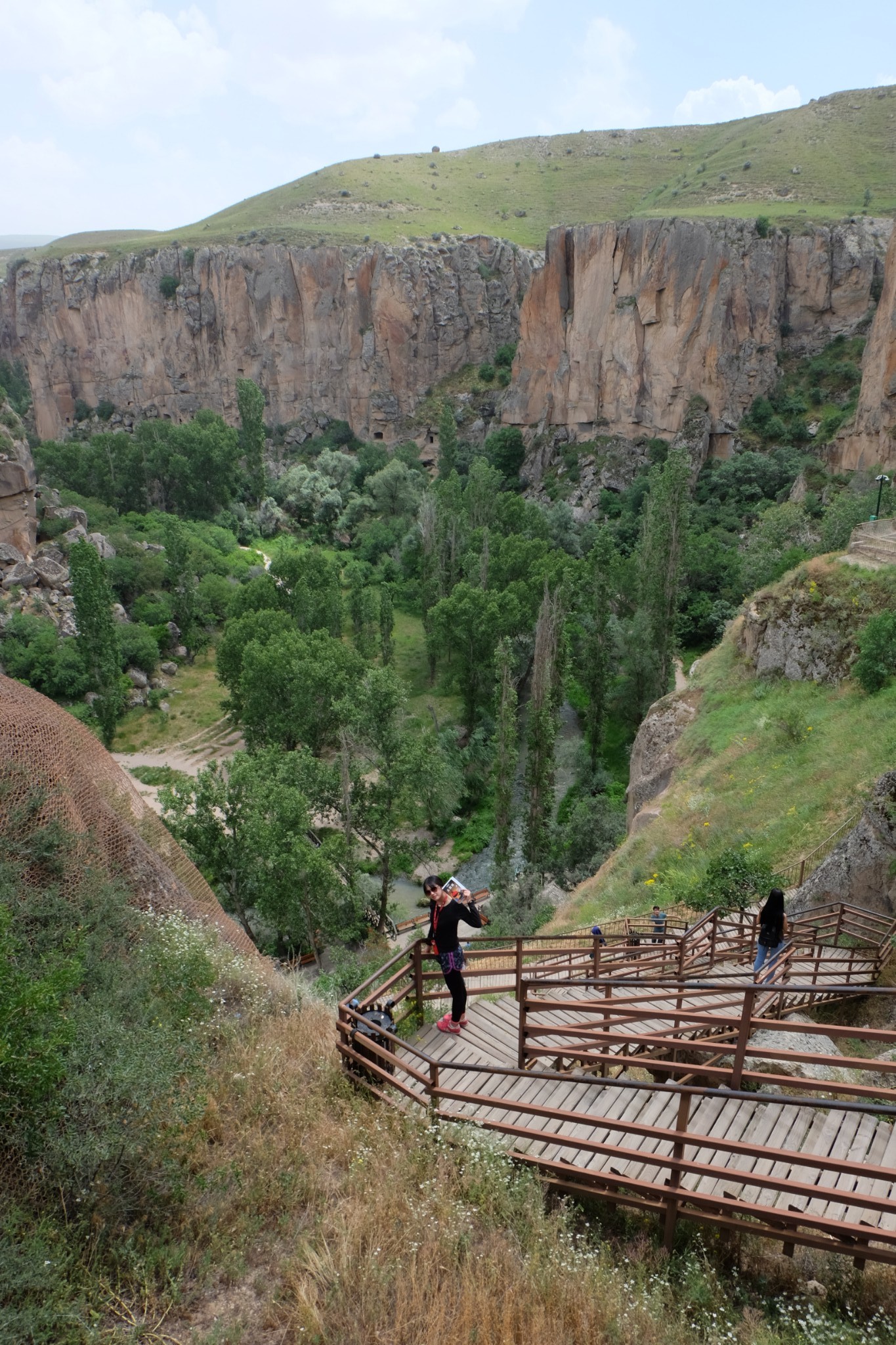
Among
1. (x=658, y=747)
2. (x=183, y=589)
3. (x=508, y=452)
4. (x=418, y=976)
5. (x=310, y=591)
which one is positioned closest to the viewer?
(x=418, y=976)

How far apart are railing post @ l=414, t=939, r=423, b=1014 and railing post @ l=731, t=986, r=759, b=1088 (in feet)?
9.52

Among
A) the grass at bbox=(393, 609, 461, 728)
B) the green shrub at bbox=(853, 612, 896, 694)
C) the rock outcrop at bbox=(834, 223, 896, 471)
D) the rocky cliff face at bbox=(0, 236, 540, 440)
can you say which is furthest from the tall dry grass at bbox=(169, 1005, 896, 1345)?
the rocky cliff face at bbox=(0, 236, 540, 440)

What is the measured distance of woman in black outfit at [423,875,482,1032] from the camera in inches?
259

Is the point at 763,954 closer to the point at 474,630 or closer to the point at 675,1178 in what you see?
the point at 675,1178

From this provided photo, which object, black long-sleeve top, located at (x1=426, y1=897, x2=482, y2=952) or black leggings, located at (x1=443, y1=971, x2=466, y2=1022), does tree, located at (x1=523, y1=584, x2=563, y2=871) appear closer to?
black leggings, located at (x1=443, y1=971, x2=466, y2=1022)

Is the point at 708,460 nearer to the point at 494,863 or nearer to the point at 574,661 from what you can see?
the point at 574,661

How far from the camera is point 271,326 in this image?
70.7 meters

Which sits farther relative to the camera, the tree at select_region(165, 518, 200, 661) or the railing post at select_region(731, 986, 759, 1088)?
the tree at select_region(165, 518, 200, 661)

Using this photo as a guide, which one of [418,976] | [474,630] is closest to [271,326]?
[474,630]

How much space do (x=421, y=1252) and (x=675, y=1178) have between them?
5.21 ft

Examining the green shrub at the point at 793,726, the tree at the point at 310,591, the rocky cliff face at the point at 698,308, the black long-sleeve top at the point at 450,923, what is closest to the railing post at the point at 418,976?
the black long-sleeve top at the point at 450,923

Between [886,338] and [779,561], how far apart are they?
16.4 meters

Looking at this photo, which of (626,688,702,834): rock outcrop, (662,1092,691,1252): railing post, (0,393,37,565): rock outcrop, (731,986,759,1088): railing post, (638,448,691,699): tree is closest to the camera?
(662,1092,691,1252): railing post

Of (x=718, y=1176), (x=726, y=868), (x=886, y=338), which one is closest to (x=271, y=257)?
(x=886, y=338)
